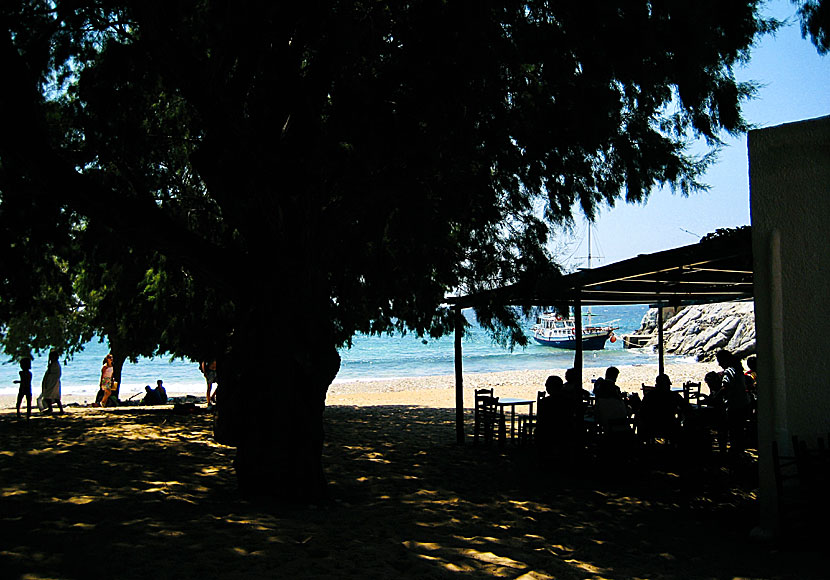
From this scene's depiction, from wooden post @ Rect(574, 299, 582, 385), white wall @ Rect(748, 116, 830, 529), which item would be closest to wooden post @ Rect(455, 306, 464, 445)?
wooden post @ Rect(574, 299, 582, 385)

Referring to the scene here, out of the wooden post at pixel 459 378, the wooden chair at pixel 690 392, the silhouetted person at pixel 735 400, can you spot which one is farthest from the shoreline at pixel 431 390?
the silhouetted person at pixel 735 400

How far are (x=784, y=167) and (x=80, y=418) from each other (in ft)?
50.6

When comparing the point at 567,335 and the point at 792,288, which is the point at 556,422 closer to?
the point at 792,288

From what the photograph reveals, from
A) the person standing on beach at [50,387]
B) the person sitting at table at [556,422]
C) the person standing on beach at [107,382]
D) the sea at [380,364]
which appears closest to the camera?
the person sitting at table at [556,422]

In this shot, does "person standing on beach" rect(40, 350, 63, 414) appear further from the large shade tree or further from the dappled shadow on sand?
the large shade tree

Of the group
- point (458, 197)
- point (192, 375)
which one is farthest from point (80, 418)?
point (192, 375)

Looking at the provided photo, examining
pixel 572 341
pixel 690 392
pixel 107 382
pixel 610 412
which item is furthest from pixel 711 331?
pixel 610 412

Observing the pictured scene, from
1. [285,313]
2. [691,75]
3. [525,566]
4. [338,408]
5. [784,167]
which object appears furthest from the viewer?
[338,408]

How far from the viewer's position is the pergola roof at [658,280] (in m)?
6.98

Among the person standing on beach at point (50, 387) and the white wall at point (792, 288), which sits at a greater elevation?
the white wall at point (792, 288)

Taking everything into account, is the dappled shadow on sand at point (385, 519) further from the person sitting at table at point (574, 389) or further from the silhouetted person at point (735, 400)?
the person sitting at table at point (574, 389)

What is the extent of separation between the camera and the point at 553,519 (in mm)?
7004

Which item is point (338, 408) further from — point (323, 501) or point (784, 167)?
point (784, 167)

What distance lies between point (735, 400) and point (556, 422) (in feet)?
9.49
